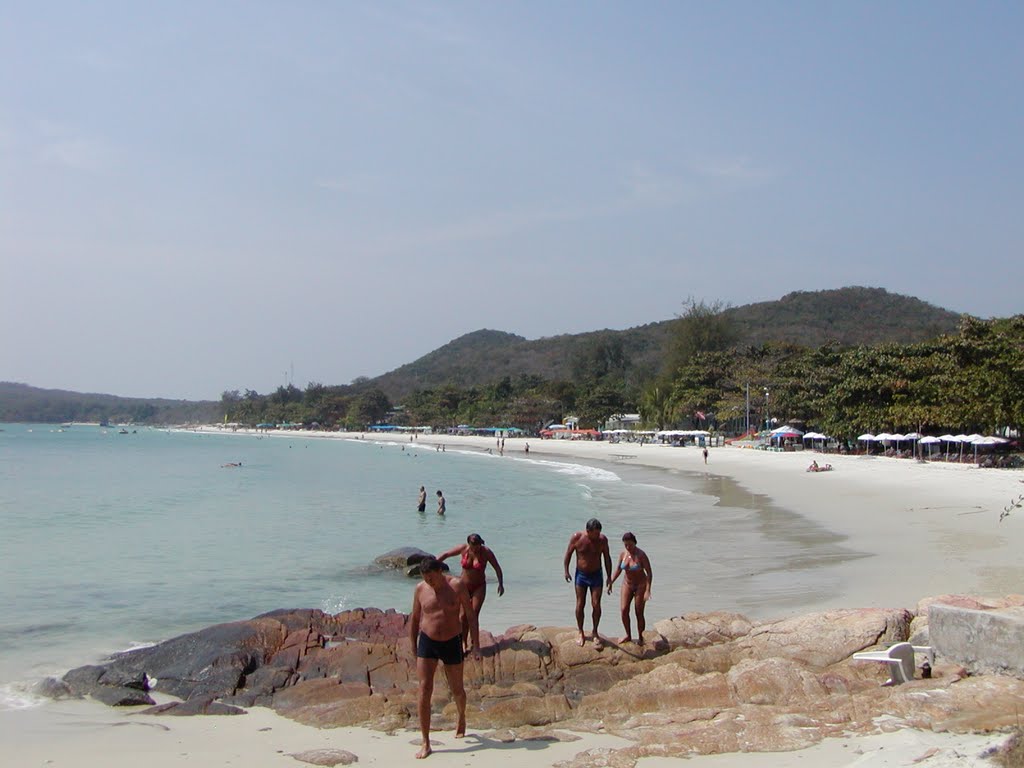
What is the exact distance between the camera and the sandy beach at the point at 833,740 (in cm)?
519

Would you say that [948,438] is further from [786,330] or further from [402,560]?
[786,330]

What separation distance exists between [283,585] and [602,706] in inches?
348

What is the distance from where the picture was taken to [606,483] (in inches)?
1460

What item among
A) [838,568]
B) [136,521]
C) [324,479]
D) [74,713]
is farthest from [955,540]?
[324,479]

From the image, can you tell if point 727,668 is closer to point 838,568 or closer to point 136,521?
point 838,568

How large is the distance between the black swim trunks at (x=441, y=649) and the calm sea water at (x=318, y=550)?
15.3ft

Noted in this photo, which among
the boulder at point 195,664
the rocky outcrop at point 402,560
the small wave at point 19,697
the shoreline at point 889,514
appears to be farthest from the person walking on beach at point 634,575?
the rocky outcrop at point 402,560

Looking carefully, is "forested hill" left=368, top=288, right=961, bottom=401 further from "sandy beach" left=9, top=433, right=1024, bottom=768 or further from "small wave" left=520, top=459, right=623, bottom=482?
"sandy beach" left=9, top=433, right=1024, bottom=768

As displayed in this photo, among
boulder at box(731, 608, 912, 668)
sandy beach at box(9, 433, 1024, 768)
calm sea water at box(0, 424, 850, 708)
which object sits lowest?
calm sea water at box(0, 424, 850, 708)

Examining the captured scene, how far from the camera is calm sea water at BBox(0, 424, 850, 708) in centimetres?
1150

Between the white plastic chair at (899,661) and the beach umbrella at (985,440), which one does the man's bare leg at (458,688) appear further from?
the beach umbrella at (985,440)

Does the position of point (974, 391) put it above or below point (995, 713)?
above

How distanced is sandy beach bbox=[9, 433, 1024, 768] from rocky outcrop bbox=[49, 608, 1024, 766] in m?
0.26

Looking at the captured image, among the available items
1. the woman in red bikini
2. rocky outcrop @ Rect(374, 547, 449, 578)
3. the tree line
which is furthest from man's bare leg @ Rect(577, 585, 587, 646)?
the tree line
